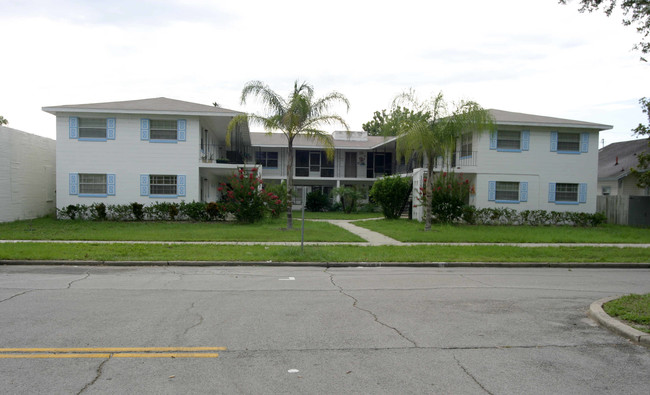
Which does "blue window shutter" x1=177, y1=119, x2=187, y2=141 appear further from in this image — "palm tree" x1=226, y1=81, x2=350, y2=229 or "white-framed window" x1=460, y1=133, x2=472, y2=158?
"white-framed window" x1=460, y1=133, x2=472, y2=158

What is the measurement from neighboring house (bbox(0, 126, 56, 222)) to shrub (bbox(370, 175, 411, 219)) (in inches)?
744

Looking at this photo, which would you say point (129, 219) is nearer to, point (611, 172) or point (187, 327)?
point (187, 327)

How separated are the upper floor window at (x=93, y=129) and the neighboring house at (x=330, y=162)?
1414 cm

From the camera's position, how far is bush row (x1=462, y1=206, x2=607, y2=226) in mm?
25188

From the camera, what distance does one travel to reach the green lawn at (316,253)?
1245 centimetres

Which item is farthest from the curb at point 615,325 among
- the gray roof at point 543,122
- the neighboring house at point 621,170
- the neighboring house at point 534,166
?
the neighboring house at point 621,170

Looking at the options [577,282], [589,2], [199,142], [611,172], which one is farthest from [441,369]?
[611,172]

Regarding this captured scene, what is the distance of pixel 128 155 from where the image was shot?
79.5 feet

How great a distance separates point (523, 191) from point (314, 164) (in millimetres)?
17606

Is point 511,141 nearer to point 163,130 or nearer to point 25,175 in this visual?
point 163,130

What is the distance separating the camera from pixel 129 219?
78.5ft

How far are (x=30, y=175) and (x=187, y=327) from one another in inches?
912

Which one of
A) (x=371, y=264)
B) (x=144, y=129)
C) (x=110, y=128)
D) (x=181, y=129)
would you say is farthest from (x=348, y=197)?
(x=371, y=264)

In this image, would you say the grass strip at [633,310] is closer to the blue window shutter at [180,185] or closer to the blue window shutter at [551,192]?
the blue window shutter at [551,192]
